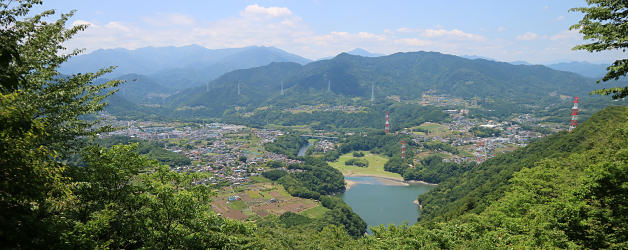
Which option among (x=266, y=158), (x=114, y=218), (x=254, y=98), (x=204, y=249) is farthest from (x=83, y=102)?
(x=254, y=98)

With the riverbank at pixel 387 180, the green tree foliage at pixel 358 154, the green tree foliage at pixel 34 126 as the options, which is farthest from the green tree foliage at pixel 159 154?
the green tree foliage at pixel 34 126

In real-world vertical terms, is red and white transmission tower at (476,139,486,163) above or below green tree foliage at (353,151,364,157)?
above

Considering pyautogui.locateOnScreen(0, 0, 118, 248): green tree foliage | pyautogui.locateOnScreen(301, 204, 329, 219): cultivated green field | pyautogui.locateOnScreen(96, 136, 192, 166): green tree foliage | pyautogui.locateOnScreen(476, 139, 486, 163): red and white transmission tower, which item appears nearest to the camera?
pyautogui.locateOnScreen(0, 0, 118, 248): green tree foliage

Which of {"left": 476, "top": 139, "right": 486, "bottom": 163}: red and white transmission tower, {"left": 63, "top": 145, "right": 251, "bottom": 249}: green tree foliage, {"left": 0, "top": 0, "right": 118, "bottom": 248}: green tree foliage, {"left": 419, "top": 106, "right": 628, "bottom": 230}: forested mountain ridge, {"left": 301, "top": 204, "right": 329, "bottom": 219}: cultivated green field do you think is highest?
{"left": 0, "top": 0, "right": 118, "bottom": 248}: green tree foliage

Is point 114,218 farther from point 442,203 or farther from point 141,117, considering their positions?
point 141,117

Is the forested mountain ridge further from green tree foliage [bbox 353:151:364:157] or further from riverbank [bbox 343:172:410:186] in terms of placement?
green tree foliage [bbox 353:151:364:157]

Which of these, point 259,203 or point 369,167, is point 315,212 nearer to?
point 259,203

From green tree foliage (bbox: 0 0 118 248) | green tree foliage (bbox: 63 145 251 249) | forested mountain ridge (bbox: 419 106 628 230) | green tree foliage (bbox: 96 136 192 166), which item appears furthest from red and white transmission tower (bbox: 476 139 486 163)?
green tree foliage (bbox: 0 0 118 248)
